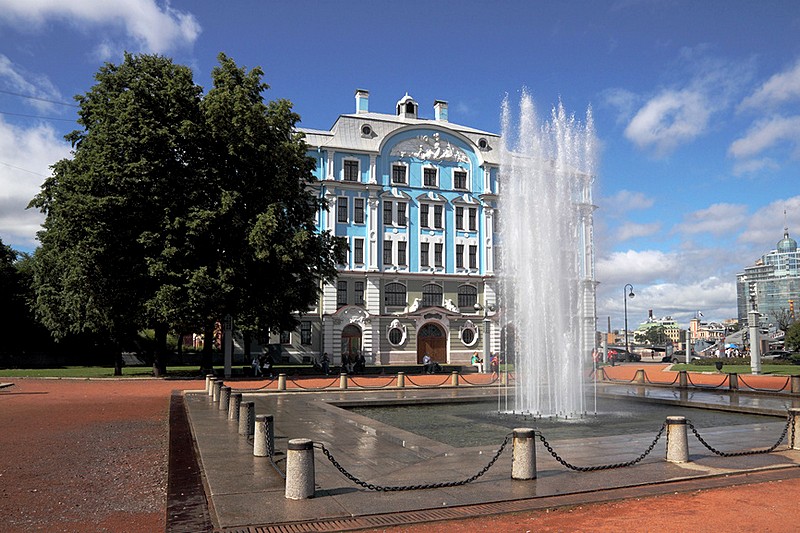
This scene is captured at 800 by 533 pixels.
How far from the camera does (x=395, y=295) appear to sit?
52.4m

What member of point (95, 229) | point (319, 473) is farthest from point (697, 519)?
Result: point (95, 229)

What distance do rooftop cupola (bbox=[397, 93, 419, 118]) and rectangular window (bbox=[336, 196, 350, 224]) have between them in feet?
37.5

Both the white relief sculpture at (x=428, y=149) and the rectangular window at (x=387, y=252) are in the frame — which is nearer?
the rectangular window at (x=387, y=252)

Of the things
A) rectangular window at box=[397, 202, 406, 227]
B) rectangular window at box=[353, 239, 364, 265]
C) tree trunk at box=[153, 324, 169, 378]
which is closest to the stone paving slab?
tree trunk at box=[153, 324, 169, 378]

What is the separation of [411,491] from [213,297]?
23.4 metres

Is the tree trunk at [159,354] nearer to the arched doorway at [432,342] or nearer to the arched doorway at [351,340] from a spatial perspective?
the arched doorway at [351,340]

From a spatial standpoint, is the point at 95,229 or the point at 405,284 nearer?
the point at 95,229

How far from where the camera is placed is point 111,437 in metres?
13.9

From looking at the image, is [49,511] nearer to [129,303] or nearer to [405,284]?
[129,303]

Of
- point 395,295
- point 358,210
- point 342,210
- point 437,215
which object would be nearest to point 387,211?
point 358,210

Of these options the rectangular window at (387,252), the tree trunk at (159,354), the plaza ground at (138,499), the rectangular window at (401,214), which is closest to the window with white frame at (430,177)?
Result: the rectangular window at (401,214)

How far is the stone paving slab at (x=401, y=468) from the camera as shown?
7.99 meters

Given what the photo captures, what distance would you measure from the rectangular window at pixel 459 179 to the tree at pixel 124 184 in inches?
1051

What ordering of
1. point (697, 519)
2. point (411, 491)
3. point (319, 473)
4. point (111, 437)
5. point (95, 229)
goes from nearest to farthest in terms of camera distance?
point (697, 519), point (411, 491), point (319, 473), point (111, 437), point (95, 229)
